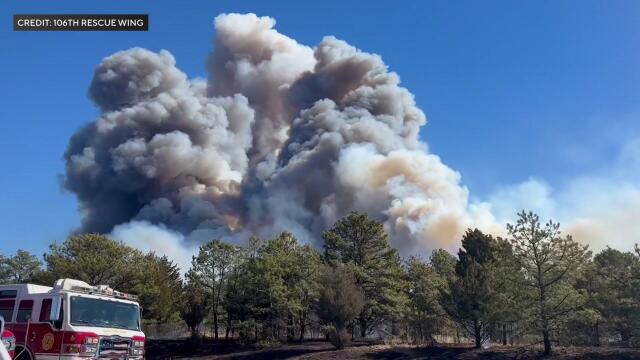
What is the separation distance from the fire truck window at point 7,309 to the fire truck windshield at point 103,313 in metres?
2.44

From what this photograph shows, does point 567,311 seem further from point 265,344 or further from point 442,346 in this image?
point 265,344

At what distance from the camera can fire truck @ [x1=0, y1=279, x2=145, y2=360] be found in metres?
13.6

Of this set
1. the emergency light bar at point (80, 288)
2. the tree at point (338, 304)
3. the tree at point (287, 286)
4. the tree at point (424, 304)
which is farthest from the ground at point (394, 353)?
the emergency light bar at point (80, 288)

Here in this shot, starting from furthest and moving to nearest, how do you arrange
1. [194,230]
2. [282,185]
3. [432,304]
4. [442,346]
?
[282,185], [194,230], [432,304], [442,346]

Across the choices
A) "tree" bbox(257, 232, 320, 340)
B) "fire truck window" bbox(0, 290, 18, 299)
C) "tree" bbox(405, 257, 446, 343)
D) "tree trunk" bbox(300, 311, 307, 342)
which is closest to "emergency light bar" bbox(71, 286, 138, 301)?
"fire truck window" bbox(0, 290, 18, 299)

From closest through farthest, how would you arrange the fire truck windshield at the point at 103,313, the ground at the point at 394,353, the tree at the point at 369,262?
the fire truck windshield at the point at 103,313 → the ground at the point at 394,353 → the tree at the point at 369,262

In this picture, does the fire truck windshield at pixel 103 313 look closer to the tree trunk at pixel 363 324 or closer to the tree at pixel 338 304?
the tree at pixel 338 304

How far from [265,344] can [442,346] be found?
1269 cm

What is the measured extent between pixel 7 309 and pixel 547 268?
24.3m

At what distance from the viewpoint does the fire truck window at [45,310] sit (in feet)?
46.6

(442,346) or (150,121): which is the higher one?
(150,121)

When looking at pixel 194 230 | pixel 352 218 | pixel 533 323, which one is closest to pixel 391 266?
pixel 352 218

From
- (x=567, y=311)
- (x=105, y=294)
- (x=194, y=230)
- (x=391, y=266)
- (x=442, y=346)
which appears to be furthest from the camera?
(x=194, y=230)

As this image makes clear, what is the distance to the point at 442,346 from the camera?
31.3 metres
